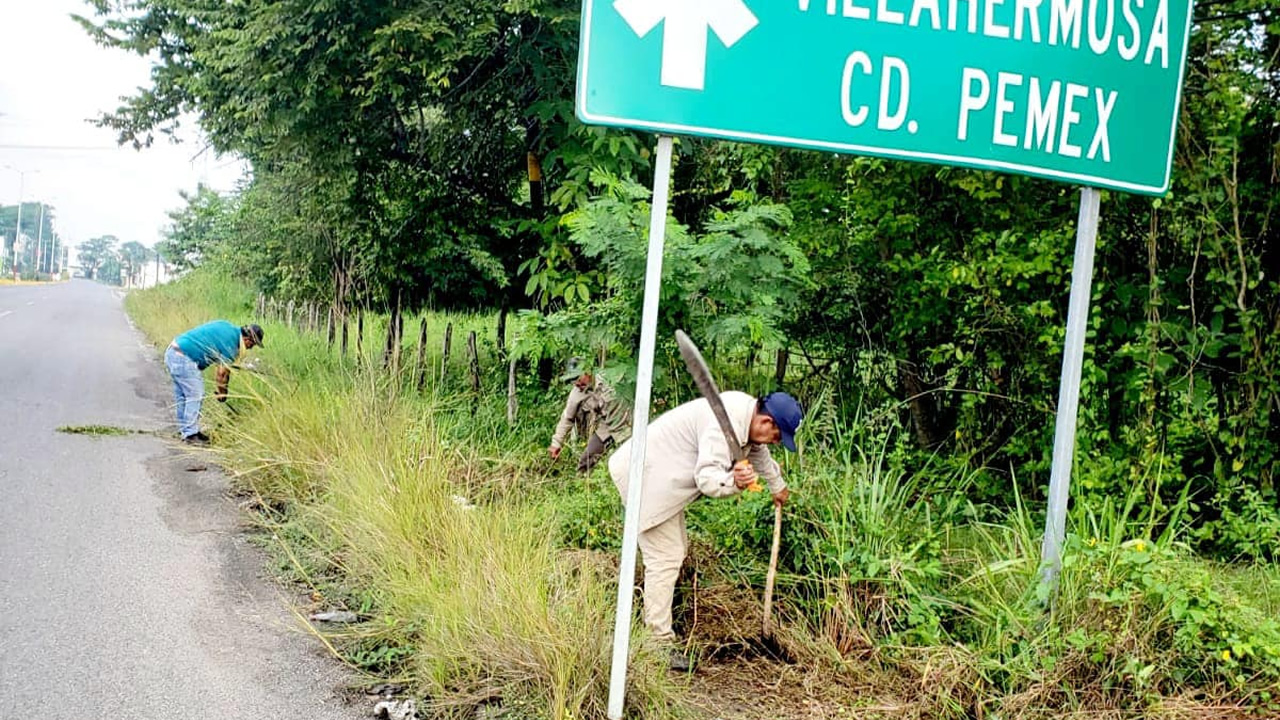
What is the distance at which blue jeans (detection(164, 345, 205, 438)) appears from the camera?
32.4 ft

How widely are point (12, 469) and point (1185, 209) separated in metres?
8.55

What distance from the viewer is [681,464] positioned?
509 cm

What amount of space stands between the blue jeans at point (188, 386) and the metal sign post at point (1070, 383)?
807cm

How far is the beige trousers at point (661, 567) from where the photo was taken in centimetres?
→ 494

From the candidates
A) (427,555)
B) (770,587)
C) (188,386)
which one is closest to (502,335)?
(188,386)

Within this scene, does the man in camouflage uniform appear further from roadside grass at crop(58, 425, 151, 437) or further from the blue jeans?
roadside grass at crop(58, 425, 151, 437)

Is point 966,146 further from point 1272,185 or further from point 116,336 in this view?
point 116,336

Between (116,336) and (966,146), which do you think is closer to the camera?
(966,146)

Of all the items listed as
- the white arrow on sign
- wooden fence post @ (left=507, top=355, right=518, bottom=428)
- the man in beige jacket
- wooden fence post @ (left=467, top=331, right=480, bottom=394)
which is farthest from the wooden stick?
wooden fence post @ (left=467, top=331, right=480, bottom=394)

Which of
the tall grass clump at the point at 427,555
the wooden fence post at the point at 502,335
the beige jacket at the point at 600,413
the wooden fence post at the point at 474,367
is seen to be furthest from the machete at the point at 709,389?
the wooden fence post at the point at 502,335

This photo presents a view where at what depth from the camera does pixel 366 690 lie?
454cm

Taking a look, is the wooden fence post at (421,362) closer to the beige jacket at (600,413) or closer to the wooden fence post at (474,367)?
the wooden fence post at (474,367)

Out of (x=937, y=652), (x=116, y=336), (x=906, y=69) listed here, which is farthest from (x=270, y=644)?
(x=116, y=336)

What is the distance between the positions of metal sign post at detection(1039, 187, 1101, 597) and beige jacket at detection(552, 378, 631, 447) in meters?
3.84
